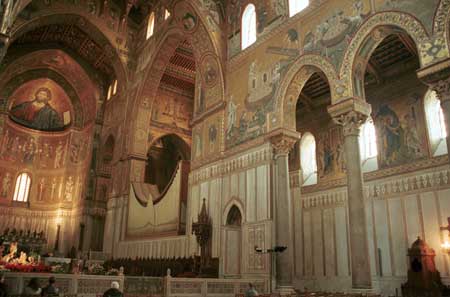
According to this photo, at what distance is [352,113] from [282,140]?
2.71m

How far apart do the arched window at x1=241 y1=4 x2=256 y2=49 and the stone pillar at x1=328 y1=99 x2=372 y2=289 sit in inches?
233

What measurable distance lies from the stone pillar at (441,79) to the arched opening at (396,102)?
14.9 ft

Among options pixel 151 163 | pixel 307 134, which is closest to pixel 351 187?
pixel 307 134

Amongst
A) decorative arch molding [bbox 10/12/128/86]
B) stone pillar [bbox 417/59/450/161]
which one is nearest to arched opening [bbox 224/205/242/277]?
stone pillar [bbox 417/59/450/161]

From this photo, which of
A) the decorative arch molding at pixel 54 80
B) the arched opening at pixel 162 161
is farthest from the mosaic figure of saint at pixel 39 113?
the arched opening at pixel 162 161

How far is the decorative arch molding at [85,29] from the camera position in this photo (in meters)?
22.0

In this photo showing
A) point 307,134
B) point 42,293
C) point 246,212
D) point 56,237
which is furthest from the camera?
point 56,237

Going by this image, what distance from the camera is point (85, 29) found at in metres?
24.3

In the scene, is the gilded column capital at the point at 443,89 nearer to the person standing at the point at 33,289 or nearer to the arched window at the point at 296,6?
the arched window at the point at 296,6

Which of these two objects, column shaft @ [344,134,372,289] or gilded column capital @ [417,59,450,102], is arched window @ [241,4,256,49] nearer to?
column shaft @ [344,134,372,289]

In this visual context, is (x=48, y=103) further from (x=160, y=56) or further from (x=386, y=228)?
(x=386, y=228)

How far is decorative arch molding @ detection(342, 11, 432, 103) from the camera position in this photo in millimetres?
10016

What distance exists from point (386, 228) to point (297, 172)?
16.2 ft

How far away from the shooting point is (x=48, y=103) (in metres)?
29.9
